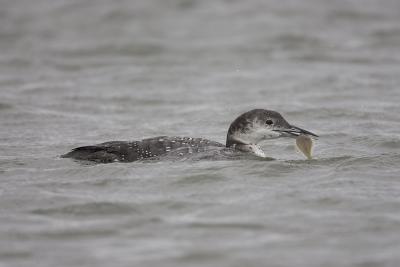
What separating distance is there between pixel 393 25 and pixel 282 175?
1026 centimetres

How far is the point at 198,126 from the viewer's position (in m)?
11.9

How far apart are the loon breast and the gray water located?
13cm

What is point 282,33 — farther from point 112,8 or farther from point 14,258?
point 14,258

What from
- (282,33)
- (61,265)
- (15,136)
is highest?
(282,33)

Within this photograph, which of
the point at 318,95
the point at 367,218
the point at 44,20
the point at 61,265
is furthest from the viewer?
the point at 44,20

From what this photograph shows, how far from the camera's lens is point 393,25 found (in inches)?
711

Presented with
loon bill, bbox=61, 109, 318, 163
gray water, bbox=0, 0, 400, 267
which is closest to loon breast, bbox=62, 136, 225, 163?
loon bill, bbox=61, 109, 318, 163

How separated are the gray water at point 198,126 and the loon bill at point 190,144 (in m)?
0.15

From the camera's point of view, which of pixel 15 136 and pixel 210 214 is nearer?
pixel 210 214

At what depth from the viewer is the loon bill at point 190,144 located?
8891 millimetres

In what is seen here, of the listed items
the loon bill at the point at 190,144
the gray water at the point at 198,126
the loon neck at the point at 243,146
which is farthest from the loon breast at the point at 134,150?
the loon neck at the point at 243,146

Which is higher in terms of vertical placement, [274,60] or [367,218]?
[274,60]

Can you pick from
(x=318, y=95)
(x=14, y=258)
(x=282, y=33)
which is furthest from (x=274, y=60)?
(x=14, y=258)

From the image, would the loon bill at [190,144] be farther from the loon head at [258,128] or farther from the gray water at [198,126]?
the gray water at [198,126]
